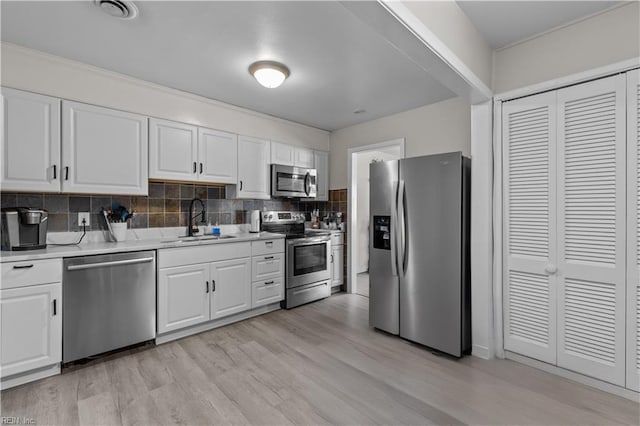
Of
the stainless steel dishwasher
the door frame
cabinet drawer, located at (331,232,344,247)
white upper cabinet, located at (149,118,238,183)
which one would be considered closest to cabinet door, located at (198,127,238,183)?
white upper cabinet, located at (149,118,238,183)

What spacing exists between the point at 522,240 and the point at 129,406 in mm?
3036

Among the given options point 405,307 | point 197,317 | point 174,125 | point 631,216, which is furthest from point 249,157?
point 631,216

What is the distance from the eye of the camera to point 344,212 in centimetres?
468

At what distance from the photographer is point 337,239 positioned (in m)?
4.55

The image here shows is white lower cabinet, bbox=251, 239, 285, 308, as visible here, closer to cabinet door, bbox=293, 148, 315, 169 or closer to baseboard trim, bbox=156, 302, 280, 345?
baseboard trim, bbox=156, 302, 280, 345

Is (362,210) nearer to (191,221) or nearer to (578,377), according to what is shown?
(191,221)

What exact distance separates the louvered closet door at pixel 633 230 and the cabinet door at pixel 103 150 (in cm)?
383

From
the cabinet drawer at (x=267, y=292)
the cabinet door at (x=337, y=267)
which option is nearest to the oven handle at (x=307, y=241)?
the cabinet door at (x=337, y=267)

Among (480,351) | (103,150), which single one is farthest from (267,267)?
(480,351)

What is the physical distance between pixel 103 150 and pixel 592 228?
393 cm

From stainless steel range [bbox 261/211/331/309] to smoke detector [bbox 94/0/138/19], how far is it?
2.58 meters

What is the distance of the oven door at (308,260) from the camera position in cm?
382

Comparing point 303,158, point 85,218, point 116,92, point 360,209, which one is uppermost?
point 116,92

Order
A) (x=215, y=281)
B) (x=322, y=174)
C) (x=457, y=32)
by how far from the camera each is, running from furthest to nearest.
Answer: (x=322, y=174) → (x=215, y=281) → (x=457, y=32)
